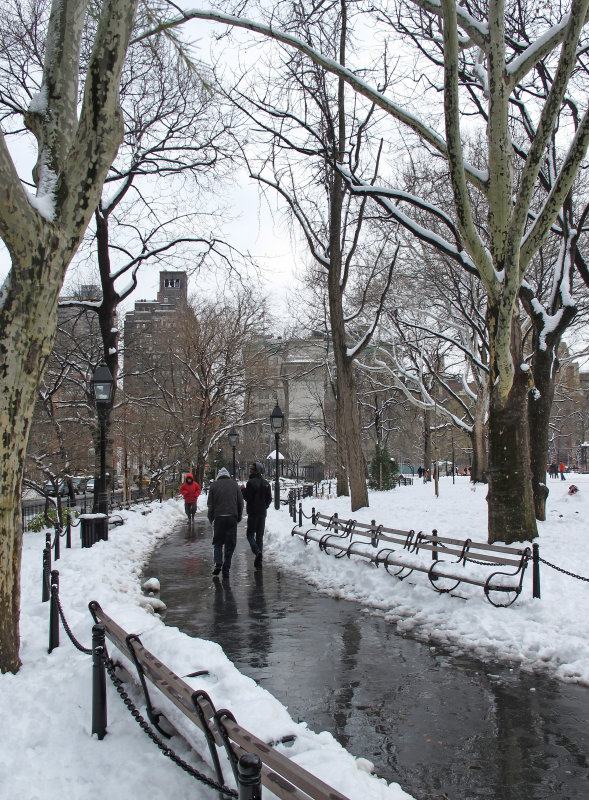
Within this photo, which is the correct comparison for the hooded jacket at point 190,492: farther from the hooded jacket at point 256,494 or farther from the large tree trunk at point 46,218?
the large tree trunk at point 46,218

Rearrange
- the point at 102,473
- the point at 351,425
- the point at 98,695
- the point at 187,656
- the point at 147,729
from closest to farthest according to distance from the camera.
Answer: the point at 147,729
the point at 98,695
the point at 187,656
the point at 102,473
the point at 351,425

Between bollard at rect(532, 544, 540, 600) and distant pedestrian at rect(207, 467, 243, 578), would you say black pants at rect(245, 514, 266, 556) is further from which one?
bollard at rect(532, 544, 540, 600)

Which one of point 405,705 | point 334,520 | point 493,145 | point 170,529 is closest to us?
point 405,705

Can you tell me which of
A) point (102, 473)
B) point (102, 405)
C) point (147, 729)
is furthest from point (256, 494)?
point (147, 729)

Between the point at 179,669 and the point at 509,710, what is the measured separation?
2630 mm

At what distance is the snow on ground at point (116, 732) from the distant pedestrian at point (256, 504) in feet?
18.6

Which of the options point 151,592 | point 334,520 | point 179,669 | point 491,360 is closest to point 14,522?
point 179,669

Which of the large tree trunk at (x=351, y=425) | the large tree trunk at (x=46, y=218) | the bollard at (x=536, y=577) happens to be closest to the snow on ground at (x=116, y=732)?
the large tree trunk at (x=46, y=218)

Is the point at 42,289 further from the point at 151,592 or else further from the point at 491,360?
the point at 491,360

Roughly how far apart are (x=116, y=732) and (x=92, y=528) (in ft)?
32.3

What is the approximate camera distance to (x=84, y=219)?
5.38 meters

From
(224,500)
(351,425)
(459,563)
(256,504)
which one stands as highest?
(351,425)

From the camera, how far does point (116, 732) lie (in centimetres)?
409

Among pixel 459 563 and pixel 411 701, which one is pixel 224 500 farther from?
pixel 411 701
